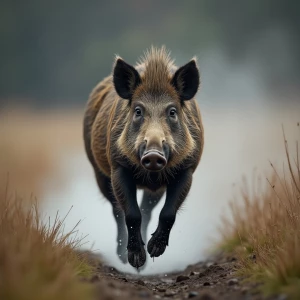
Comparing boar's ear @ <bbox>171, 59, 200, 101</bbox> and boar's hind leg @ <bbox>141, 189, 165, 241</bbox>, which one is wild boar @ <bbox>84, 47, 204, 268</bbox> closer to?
boar's ear @ <bbox>171, 59, 200, 101</bbox>

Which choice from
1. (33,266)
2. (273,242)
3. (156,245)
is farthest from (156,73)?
(33,266)

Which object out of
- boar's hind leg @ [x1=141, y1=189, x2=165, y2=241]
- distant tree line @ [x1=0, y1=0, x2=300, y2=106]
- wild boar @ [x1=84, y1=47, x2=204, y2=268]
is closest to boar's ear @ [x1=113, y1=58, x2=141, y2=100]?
wild boar @ [x1=84, y1=47, x2=204, y2=268]

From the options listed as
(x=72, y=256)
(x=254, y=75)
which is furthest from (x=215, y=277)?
(x=254, y=75)

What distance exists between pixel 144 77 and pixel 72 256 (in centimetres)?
225

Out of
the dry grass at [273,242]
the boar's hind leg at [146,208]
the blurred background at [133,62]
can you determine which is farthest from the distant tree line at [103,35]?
the dry grass at [273,242]

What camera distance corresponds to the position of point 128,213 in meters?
7.30

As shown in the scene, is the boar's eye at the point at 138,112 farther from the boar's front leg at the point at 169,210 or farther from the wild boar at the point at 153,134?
the boar's front leg at the point at 169,210

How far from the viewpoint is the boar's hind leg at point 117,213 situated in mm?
9367

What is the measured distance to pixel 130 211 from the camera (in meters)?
7.30

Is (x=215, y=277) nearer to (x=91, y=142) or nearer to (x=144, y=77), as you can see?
(x=144, y=77)

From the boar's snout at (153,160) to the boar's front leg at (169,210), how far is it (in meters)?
0.99

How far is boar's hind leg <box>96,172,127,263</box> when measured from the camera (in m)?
9.37

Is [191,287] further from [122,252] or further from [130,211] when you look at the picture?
[122,252]

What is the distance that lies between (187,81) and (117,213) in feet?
8.34
